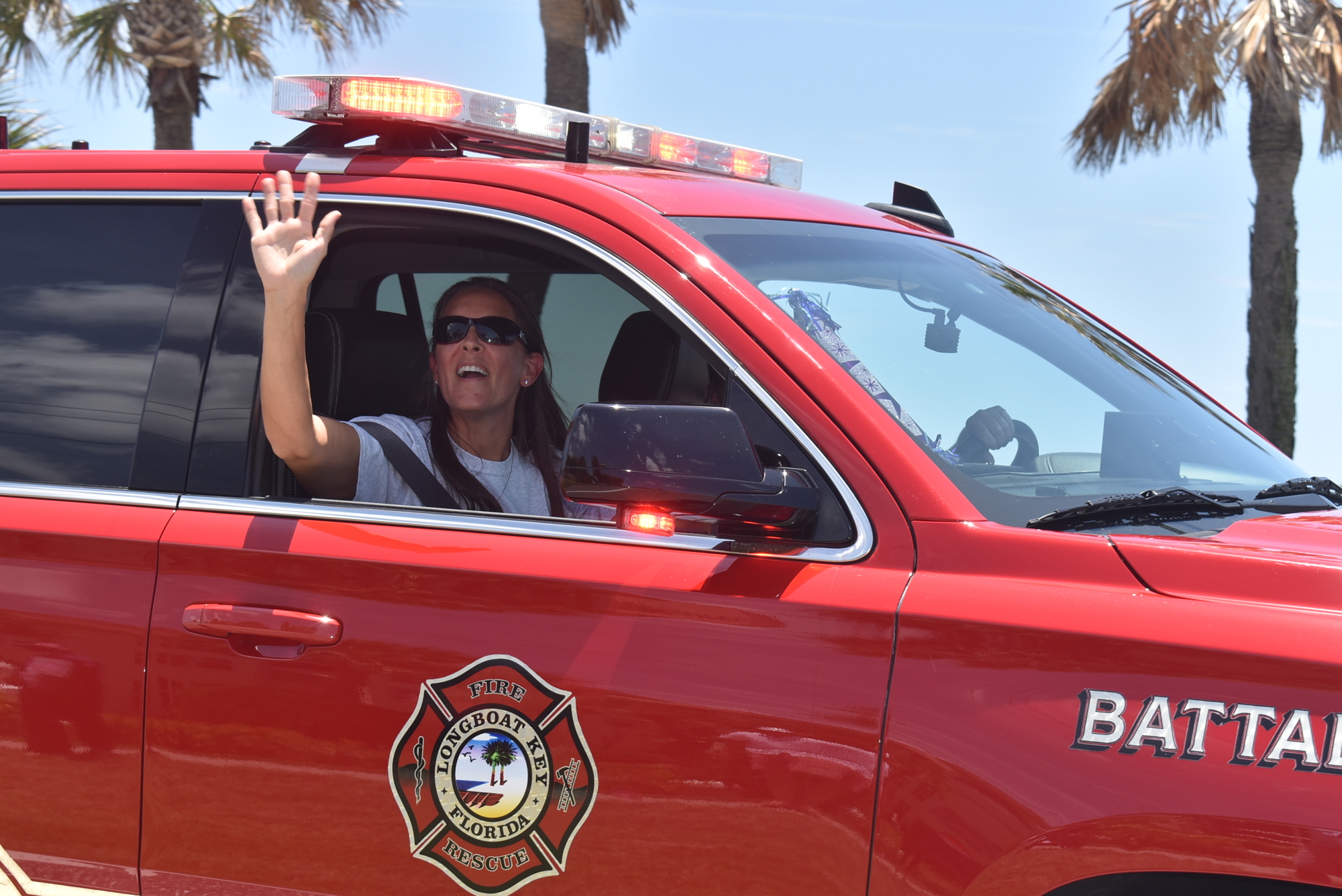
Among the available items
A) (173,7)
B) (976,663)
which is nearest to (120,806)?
(976,663)

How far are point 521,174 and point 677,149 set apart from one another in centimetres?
80

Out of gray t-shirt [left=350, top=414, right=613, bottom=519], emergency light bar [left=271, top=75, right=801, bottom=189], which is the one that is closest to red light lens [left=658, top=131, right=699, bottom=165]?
emergency light bar [left=271, top=75, right=801, bottom=189]

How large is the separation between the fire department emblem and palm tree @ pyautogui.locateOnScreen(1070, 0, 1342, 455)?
442 inches

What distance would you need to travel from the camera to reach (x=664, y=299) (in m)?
2.08

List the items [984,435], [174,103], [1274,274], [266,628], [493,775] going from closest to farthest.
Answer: [493,775], [266,628], [984,435], [174,103], [1274,274]

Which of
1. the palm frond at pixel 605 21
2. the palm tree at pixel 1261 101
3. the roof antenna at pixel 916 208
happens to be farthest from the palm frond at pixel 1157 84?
the roof antenna at pixel 916 208

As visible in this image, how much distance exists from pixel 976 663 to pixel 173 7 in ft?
34.3

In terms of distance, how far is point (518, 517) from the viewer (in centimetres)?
212

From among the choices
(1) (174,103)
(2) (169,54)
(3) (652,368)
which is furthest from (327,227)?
(1) (174,103)

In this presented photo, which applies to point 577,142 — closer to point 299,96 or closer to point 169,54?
point 299,96

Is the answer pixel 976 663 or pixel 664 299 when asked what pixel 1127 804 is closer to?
pixel 976 663

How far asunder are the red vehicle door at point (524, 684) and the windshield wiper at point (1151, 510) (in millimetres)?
251

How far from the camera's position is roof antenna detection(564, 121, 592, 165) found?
2.61 meters

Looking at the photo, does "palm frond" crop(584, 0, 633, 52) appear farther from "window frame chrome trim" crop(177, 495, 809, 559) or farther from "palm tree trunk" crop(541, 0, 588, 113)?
"window frame chrome trim" crop(177, 495, 809, 559)
